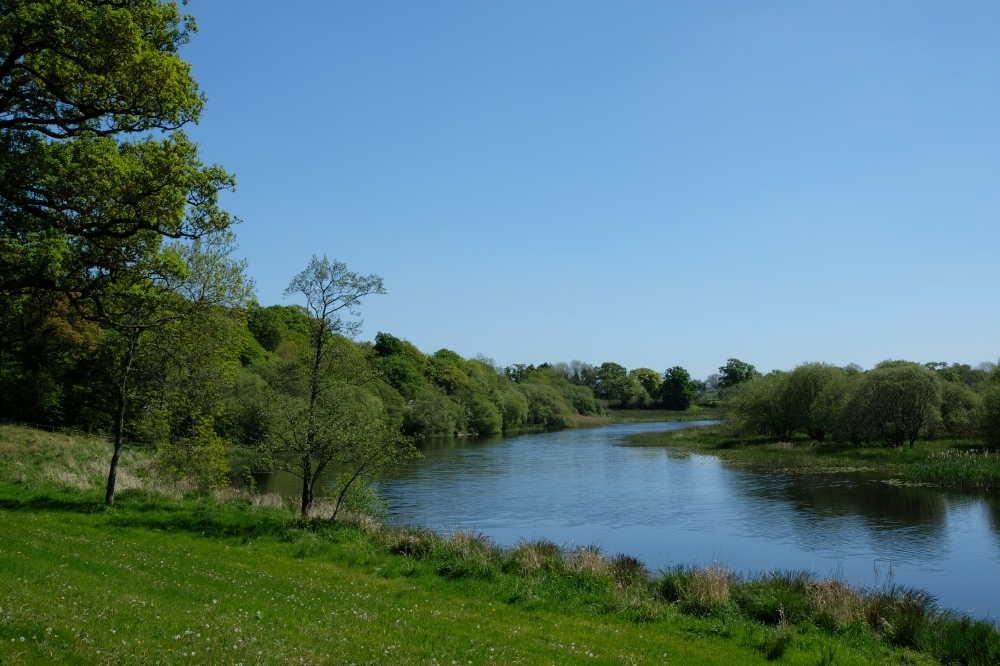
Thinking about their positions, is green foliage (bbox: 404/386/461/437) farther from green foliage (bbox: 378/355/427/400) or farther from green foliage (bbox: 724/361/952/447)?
green foliage (bbox: 724/361/952/447)

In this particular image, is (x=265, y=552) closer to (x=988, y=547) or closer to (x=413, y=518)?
(x=413, y=518)

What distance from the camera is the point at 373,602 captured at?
11.7 metres

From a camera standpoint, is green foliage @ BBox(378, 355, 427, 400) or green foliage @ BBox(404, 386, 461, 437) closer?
green foliage @ BBox(404, 386, 461, 437)

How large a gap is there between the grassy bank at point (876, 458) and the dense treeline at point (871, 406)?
4.45 feet

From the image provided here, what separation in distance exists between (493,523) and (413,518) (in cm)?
306

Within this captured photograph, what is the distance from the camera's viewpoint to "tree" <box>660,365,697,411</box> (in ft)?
481

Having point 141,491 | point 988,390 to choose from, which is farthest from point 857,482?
point 141,491

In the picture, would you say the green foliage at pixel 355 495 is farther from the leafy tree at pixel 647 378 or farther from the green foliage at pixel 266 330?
the leafy tree at pixel 647 378

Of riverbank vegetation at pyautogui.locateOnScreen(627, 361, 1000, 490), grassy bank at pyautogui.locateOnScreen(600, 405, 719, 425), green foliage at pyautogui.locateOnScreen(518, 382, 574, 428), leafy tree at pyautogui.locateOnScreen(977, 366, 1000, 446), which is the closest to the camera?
riverbank vegetation at pyautogui.locateOnScreen(627, 361, 1000, 490)

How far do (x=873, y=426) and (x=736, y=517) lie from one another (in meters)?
26.4

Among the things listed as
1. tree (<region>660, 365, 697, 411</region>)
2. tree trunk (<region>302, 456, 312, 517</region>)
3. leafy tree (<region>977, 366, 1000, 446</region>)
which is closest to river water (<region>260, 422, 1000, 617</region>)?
tree trunk (<region>302, 456, 312, 517</region>)

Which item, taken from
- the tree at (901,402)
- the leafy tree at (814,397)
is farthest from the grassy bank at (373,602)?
the leafy tree at (814,397)

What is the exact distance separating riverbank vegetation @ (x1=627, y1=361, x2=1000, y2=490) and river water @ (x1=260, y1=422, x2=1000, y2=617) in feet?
12.5

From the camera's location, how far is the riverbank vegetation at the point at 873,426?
39.9 metres
